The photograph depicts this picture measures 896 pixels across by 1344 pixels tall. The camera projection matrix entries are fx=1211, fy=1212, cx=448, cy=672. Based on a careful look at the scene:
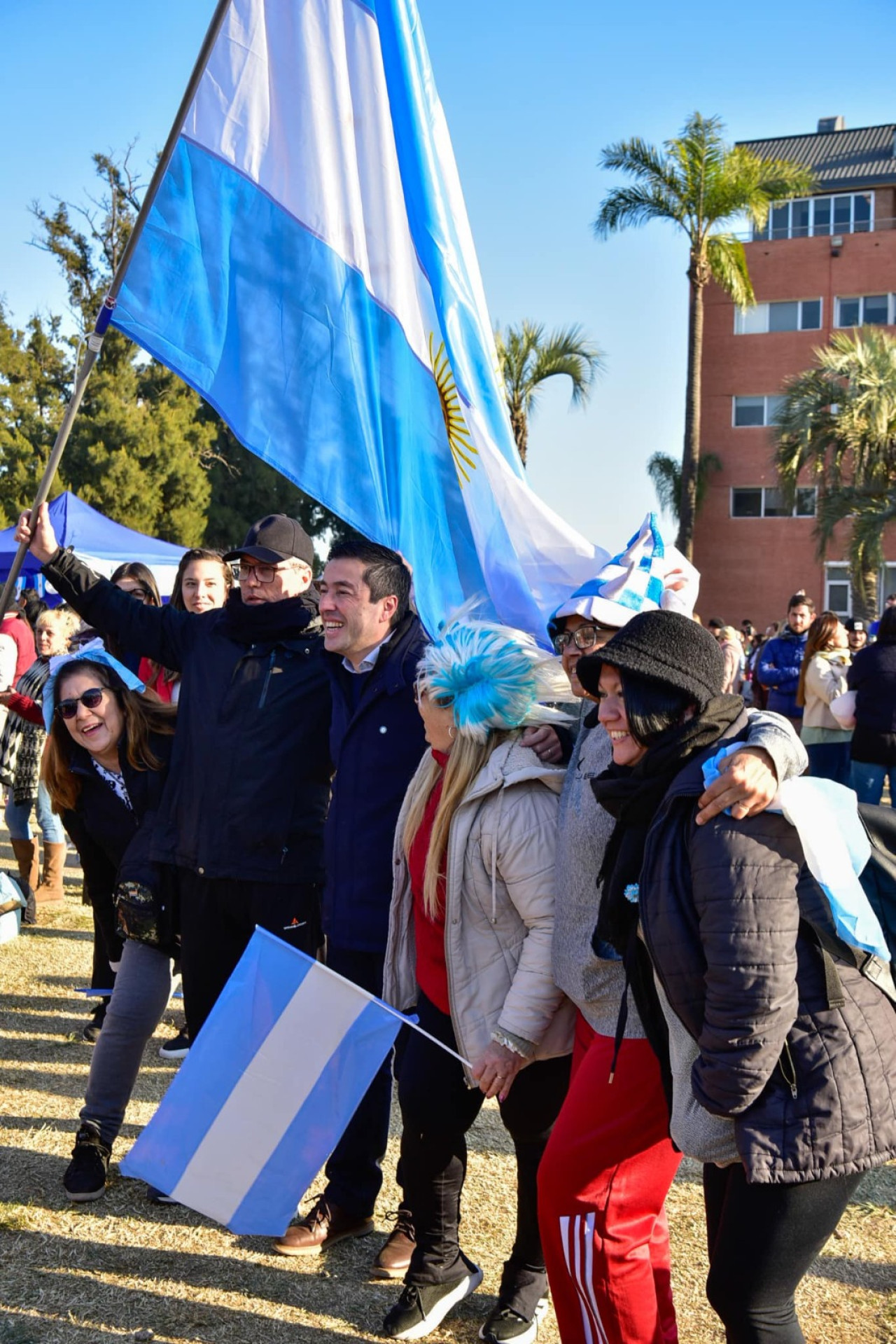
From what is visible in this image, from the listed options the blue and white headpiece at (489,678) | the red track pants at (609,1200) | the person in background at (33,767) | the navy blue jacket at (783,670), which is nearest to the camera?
the red track pants at (609,1200)

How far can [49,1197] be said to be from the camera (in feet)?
13.1

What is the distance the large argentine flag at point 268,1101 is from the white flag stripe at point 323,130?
87.5 inches

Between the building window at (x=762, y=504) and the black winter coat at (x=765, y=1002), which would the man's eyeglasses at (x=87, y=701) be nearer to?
the black winter coat at (x=765, y=1002)

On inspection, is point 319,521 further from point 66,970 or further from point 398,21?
point 398,21

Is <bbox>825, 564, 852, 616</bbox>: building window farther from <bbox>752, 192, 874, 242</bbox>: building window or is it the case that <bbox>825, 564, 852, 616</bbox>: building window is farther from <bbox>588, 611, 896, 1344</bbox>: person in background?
<bbox>588, 611, 896, 1344</bbox>: person in background

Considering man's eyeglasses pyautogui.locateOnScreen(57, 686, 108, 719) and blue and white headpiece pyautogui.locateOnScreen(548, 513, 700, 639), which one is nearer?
blue and white headpiece pyautogui.locateOnScreen(548, 513, 700, 639)

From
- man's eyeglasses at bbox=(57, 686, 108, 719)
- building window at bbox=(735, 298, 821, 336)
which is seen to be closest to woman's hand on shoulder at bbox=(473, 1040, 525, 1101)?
man's eyeglasses at bbox=(57, 686, 108, 719)

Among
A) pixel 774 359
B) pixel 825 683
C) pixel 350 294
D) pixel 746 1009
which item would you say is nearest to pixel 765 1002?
pixel 746 1009

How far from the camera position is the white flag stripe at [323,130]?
4066 millimetres

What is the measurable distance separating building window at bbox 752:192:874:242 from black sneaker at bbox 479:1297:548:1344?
38.3 meters

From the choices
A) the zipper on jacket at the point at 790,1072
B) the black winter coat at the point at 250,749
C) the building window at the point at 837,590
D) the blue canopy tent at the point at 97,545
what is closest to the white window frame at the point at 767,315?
the building window at the point at 837,590

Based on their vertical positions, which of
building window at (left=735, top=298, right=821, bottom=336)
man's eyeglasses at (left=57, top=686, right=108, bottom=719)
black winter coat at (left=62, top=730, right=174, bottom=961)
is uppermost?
building window at (left=735, top=298, right=821, bottom=336)

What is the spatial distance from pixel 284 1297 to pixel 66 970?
11.8ft

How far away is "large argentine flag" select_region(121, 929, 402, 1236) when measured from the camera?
3.08 metres
